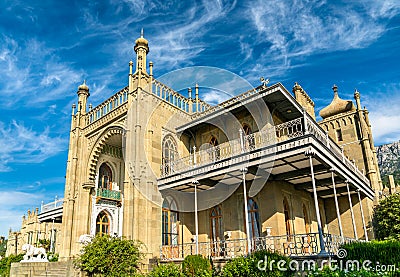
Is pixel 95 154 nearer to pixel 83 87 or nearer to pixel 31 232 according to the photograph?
pixel 83 87

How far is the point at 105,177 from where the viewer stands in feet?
59.6

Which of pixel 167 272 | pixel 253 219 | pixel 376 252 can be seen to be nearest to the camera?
pixel 376 252

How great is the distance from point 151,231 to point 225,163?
4.47 m

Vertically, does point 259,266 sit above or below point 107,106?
below

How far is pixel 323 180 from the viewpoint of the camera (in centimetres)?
1370

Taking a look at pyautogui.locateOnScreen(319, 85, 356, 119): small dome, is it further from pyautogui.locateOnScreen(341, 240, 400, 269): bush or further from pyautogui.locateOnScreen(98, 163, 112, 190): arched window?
pyautogui.locateOnScreen(98, 163, 112, 190): arched window

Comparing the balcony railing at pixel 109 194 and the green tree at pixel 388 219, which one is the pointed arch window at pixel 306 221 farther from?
the balcony railing at pixel 109 194

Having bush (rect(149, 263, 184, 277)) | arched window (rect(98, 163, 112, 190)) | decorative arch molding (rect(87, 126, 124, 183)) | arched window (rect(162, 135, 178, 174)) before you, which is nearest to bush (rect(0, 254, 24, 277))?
arched window (rect(98, 163, 112, 190))

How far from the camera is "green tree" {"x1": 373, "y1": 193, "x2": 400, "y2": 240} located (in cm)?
1530

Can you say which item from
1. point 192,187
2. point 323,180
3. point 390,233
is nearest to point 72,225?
point 192,187

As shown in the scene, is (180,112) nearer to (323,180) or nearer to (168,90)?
(168,90)

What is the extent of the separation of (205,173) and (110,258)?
4713mm

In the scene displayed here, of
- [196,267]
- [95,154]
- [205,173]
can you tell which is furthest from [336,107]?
[196,267]

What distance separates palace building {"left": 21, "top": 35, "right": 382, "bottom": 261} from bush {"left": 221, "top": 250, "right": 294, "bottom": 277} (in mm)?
2084
